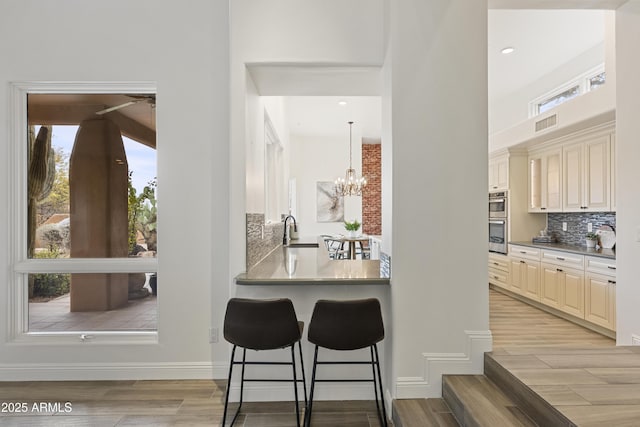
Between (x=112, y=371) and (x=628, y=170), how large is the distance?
4.54 meters

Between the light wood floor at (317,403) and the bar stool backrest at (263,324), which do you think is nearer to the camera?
the light wood floor at (317,403)

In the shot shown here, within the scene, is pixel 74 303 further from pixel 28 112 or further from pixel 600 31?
pixel 600 31

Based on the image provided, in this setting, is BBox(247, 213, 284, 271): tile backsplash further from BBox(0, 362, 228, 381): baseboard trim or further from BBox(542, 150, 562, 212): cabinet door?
BBox(542, 150, 562, 212): cabinet door

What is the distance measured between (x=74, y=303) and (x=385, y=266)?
2641 millimetres

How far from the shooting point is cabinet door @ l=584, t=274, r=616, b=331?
12.1 feet

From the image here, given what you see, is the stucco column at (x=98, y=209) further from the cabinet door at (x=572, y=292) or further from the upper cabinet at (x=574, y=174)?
the upper cabinet at (x=574, y=174)

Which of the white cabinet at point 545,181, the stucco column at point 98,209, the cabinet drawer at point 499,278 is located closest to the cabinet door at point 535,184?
the white cabinet at point 545,181

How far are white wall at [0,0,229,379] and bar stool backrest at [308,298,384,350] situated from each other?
114cm

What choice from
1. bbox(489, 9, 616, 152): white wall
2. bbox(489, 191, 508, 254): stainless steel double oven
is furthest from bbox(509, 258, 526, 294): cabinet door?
bbox(489, 9, 616, 152): white wall

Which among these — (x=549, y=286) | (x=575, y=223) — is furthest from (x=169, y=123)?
(x=575, y=223)

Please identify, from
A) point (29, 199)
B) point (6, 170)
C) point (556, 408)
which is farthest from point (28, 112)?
point (556, 408)

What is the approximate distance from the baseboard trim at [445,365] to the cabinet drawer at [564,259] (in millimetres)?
2675

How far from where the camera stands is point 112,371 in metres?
2.89

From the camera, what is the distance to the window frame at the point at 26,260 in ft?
9.64
